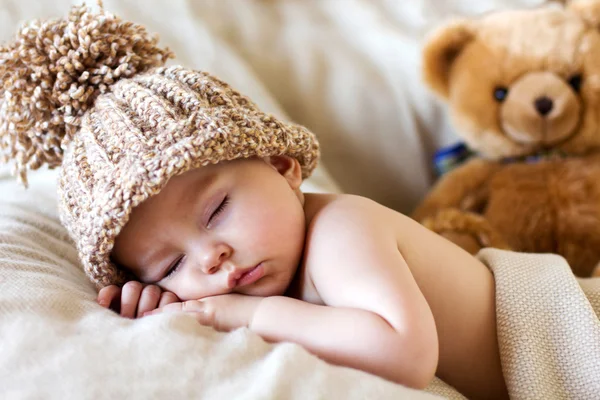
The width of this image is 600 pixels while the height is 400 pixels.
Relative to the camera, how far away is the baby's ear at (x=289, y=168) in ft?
2.67

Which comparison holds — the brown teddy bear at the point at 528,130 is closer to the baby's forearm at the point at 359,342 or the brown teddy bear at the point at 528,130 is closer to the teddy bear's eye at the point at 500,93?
the teddy bear's eye at the point at 500,93

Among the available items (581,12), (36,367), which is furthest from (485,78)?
(36,367)

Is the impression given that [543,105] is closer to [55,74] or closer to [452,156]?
[452,156]

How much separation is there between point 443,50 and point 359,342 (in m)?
0.87

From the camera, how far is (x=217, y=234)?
2.33 feet

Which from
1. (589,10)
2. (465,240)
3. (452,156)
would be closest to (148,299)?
(465,240)

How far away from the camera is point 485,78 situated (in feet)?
4.09

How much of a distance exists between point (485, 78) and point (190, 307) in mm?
837

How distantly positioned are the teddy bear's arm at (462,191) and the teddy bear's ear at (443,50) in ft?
0.59

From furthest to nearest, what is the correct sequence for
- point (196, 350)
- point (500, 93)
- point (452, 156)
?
point (452, 156)
point (500, 93)
point (196, 350)

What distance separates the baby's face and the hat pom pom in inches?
8.0

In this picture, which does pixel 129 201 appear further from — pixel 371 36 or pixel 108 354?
pixel 371 36

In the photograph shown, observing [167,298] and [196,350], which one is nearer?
[196,350]

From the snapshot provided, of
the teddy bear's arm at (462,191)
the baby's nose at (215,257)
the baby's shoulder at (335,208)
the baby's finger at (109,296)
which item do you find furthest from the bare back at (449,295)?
the teddy bear's arm at (462,191)
